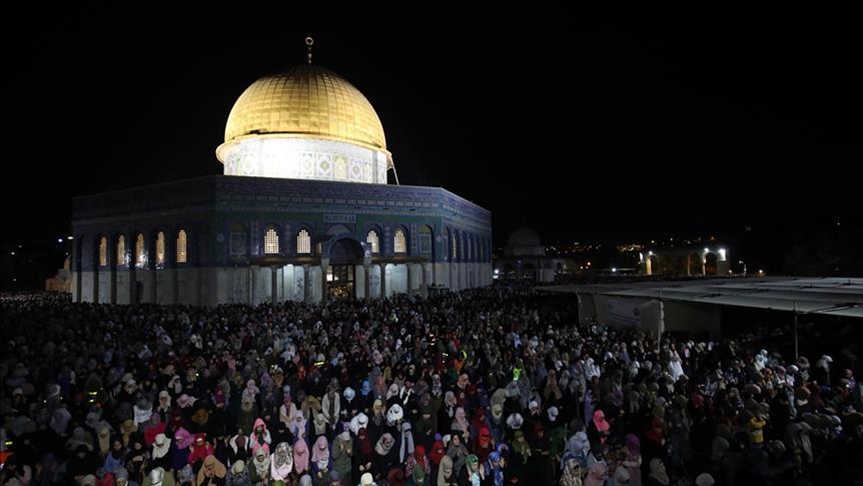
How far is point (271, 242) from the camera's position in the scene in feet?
95.5

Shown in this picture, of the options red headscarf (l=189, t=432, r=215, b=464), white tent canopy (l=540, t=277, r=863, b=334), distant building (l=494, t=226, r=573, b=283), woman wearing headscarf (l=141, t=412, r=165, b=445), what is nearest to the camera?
red headscarf (l=189, t=432, r=215, b=464)

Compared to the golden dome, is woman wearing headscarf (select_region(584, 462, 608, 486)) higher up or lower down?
lower down

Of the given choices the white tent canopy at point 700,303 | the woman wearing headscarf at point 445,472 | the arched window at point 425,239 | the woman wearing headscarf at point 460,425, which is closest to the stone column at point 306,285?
the arched window at point 425,239

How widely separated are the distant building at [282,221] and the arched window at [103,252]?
0.20 feet

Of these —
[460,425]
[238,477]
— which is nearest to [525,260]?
[460,425]

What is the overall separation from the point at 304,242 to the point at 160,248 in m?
8.01

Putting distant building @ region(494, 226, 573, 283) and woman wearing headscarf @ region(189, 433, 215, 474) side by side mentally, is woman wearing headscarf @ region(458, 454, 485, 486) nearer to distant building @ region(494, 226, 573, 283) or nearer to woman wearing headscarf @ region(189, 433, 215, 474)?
woman wearing headscarf @ region(189, 433, 215, 474)

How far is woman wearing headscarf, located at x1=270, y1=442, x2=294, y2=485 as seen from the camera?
6.39 metres

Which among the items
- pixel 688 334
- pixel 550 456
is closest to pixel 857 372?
pixel 688 334

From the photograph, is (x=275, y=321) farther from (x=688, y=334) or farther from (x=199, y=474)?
(x=688, y=334)

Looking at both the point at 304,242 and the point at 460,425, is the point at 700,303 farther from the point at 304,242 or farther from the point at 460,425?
the point at 304,242

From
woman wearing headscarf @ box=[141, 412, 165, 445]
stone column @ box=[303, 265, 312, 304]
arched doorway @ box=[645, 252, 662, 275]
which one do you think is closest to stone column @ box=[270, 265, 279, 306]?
stone column @ box=[303, 265, 312, 304]

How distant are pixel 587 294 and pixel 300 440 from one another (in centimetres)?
1503

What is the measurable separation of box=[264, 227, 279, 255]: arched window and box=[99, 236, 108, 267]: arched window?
11.5 metres
